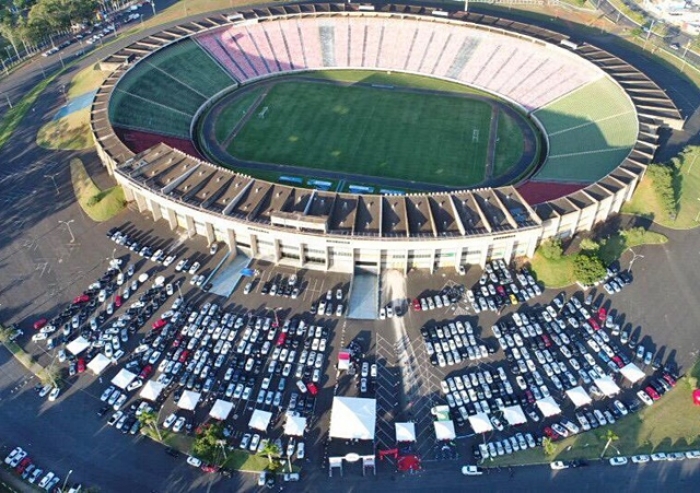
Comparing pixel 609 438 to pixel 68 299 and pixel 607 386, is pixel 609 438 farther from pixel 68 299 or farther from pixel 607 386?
pixel 68 299

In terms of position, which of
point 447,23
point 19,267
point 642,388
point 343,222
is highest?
point 447,23

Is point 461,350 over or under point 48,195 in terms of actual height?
under

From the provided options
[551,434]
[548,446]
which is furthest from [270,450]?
[551,434]

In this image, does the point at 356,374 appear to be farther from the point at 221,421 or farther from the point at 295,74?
the point at 295,74

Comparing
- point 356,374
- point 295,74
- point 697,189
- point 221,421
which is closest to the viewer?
point 221,421

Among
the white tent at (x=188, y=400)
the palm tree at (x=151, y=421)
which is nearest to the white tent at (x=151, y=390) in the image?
the palm tree at (x=151, y=421)

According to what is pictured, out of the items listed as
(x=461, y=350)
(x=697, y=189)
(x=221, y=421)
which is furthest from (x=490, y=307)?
(x=697, y=189)
